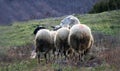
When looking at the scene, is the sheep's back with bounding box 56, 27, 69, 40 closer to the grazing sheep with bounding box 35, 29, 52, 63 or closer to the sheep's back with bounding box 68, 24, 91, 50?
the grazing sheep with bounding box 35, 29, 52, 63

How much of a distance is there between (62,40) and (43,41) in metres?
0.85

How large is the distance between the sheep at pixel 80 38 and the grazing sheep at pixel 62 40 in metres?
0.74

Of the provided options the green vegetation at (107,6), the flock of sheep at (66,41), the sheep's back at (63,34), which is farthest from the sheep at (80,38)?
the green vegetation at (107,6)

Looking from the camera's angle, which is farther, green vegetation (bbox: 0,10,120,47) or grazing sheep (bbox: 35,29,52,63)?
green vegetation (bbox: 0,10,120,47)

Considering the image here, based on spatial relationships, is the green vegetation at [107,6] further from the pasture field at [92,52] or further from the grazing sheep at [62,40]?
the grazing sheep at [62,40]

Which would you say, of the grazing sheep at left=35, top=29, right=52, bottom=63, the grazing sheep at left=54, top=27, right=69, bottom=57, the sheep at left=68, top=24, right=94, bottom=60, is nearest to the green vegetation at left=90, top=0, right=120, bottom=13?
the grazing sheep at left=35, top=29, right=52, bottom=63

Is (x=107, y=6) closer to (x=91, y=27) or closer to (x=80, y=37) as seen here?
(x=91, y=27)

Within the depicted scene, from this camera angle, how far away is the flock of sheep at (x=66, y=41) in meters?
16.9

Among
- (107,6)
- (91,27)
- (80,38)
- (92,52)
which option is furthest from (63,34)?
(107,6)

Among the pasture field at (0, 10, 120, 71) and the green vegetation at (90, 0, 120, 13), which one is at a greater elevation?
the green vegetation at (90, 0, 120, 13)

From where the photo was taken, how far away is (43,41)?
750 inches

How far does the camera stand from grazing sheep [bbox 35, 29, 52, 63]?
62.2 ft

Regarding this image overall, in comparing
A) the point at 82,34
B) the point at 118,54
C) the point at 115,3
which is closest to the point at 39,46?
the point at 82,34

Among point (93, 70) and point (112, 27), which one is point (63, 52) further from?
point (112, 27)
